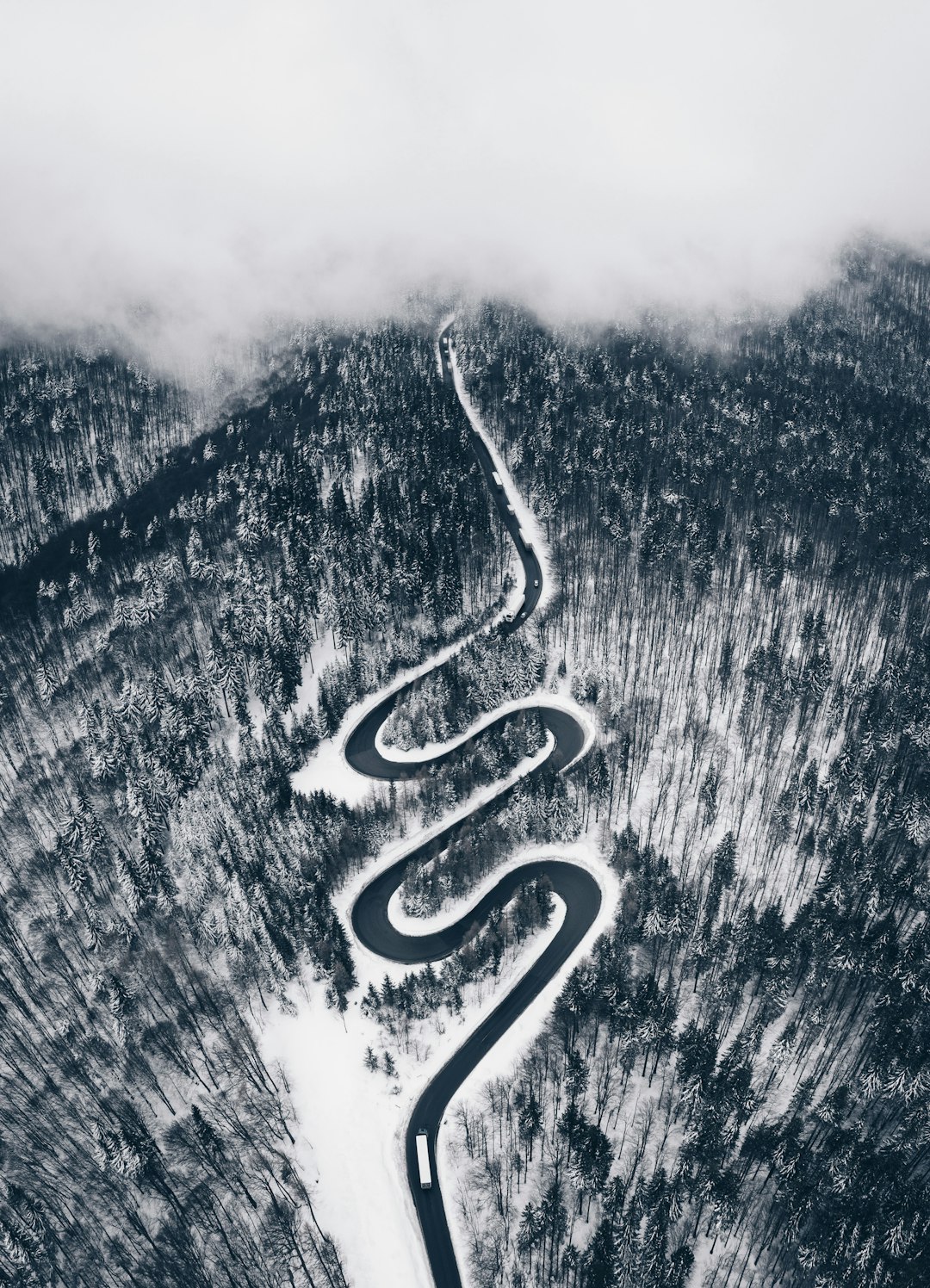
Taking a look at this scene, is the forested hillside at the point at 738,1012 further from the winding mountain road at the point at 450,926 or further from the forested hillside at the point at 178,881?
the forested hillside at the point at 178,881

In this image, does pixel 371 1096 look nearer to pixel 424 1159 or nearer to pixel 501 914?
pixel 424 1159

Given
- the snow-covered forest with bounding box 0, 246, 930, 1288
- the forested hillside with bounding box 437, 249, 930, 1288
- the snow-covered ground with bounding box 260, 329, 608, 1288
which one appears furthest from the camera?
the snow-covered ground with bounding box 260, 329, 608, 1288

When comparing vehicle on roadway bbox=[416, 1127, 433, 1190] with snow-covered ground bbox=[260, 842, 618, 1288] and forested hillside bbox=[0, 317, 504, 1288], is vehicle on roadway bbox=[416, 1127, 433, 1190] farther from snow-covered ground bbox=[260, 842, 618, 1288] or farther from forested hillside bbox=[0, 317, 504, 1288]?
forested hillside bbox=[0, 317, 504, 1288]

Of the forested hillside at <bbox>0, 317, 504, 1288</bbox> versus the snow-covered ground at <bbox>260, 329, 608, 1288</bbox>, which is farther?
the forested hillside at <bbox>0, 317, 504, 1288</bbox>

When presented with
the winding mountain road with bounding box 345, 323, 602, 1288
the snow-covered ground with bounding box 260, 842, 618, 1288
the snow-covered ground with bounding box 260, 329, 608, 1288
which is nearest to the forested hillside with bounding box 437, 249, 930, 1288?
the snow-covered ground with bounding box 260, 842, 618, 1288

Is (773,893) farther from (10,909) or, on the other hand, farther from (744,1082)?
(10,909)

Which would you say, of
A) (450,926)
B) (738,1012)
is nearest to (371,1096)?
(450,926)

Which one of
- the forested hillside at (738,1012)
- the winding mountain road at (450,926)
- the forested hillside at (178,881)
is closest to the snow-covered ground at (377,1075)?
the winding mountain road at (450,926)
